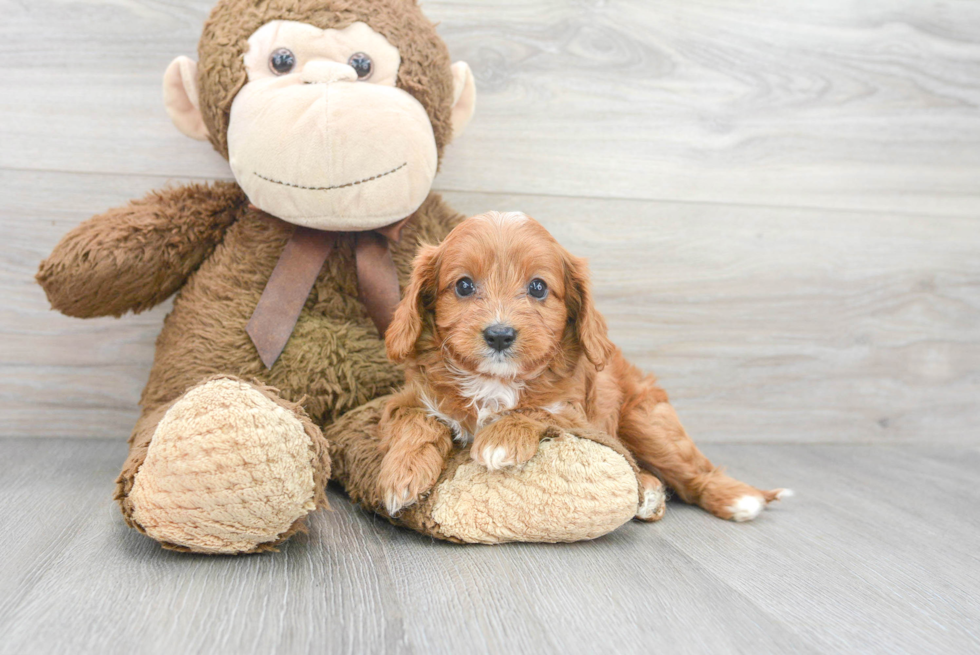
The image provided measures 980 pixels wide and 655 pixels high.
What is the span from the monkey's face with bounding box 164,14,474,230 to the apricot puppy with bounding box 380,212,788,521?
224mm

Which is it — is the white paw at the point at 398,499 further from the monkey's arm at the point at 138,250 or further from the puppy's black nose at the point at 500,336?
the monkey's arm at the point at 138,250

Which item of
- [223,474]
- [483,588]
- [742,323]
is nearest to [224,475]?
[223,474]

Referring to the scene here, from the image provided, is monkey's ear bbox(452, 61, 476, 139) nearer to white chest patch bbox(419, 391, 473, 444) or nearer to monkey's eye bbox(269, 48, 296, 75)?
monkey's eye bbox(269, 48, 296, 75)

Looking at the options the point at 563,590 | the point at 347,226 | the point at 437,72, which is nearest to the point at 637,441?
the point at 563,590

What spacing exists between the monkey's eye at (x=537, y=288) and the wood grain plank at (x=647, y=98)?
0.85 metres

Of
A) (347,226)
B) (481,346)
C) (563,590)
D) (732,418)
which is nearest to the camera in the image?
(563,590)

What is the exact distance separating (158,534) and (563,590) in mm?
700

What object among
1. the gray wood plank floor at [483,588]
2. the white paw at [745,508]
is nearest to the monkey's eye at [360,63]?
the gray wood plank floor at [483,588]

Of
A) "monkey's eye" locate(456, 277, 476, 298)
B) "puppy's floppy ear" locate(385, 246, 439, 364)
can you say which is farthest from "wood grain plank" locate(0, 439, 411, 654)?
"monkey's eye" locate(456, 277, 476, 298)

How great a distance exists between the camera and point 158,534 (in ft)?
4.02

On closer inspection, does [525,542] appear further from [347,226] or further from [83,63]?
[83,63]

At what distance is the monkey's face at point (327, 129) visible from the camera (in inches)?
59.7

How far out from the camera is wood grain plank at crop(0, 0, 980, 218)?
6.50ft

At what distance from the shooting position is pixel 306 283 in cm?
172
